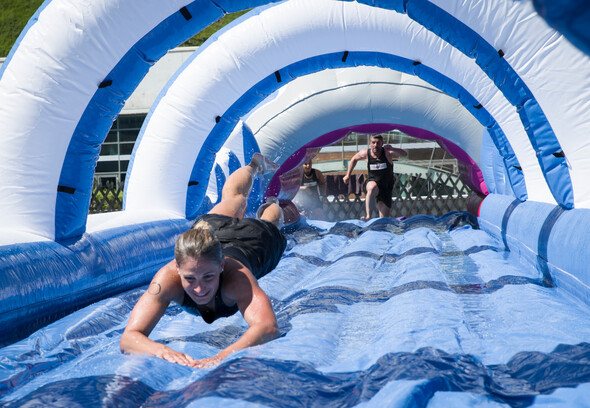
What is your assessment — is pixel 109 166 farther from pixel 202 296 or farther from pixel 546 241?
pixel 202 296

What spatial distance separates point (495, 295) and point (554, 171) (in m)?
0.72

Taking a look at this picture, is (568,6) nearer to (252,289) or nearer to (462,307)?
(462,307)

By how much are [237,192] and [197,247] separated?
7.06ft

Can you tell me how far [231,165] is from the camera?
20.7 feet

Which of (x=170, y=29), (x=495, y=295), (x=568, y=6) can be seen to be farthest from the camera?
(x=170, y=29)

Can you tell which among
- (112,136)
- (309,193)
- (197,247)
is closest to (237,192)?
(197,247)

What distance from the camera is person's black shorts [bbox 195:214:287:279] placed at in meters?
3.10

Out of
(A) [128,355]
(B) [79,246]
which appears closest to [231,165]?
(B) [79,246]

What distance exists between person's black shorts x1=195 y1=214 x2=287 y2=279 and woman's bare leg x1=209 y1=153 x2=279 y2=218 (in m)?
0.29

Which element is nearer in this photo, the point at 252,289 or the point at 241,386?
the point at 241,386

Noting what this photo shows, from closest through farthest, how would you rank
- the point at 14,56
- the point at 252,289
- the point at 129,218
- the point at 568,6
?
the point at 252,289
the point at 568,6
the point at 14,56
the point at 129,218

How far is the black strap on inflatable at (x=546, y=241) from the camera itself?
3182 mm

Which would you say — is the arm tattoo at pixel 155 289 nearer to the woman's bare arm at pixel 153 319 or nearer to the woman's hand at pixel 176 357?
the woman's bare arm at pixel 153 319

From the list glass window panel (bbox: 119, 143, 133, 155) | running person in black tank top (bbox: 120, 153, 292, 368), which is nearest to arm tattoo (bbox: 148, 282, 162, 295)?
running person in black tank top (bbox: 120, 153, 292, 368)
